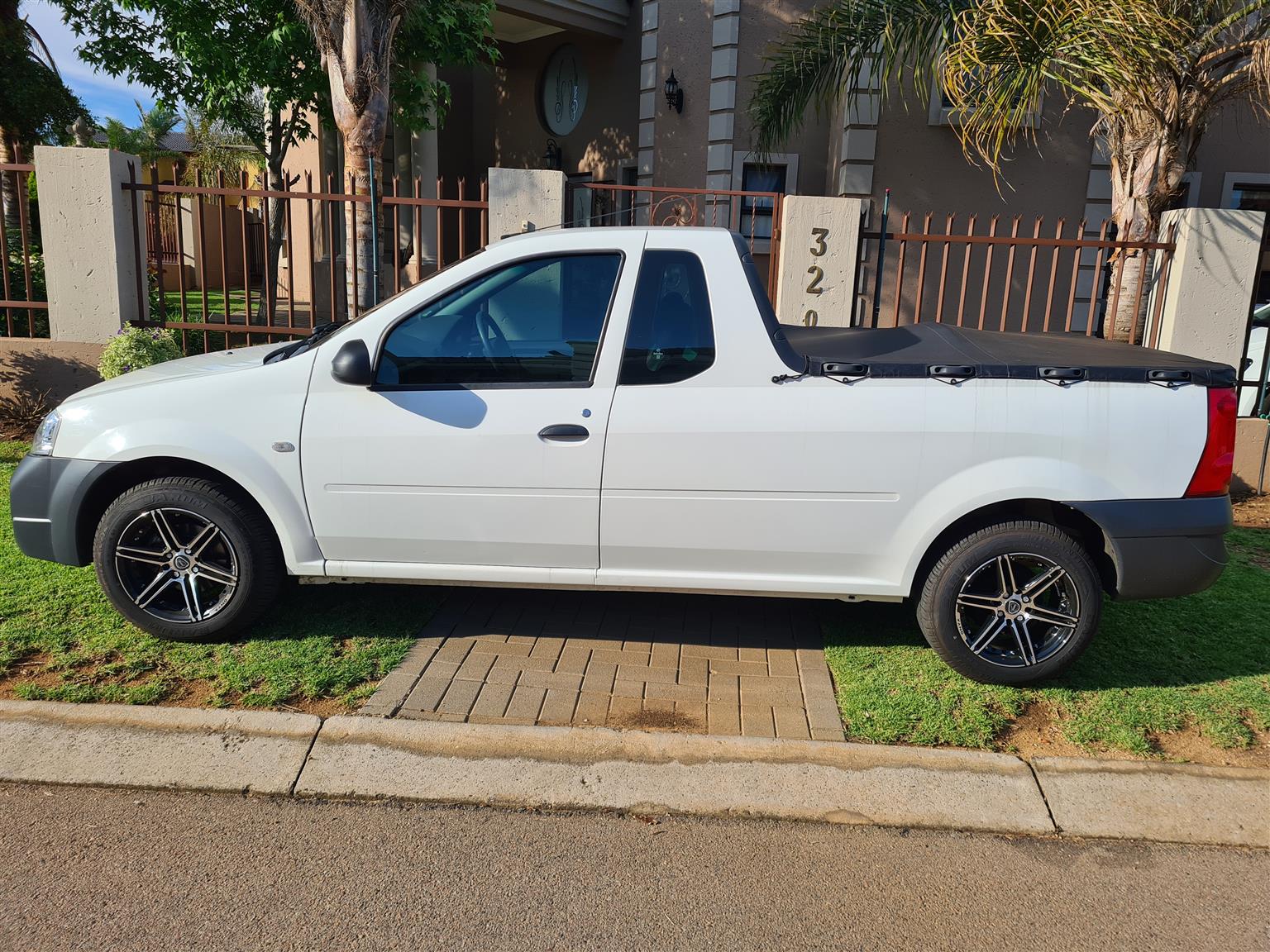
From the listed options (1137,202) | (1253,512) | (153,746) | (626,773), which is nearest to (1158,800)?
(626,773)

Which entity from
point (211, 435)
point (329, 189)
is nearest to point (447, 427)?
point (211, 435)

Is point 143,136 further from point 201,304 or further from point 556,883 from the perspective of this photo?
point 556,883

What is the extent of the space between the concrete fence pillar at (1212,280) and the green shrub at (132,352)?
305 inches

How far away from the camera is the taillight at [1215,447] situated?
396cm

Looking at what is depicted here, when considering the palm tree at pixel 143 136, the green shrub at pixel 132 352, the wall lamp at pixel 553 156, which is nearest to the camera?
the green shrub at pixel 132 352

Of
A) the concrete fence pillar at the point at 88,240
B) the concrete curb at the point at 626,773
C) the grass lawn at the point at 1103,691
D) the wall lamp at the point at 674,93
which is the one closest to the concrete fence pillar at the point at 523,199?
the concrete fence pillar at the point at 88,240

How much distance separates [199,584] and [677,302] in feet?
8.11

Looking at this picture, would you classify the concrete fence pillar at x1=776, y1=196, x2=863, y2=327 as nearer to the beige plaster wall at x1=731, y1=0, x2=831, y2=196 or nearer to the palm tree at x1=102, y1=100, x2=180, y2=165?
the beige plaster wall at x1=731, y1=0, x2=831, y2=196

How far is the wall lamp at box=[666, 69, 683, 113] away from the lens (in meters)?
13.5

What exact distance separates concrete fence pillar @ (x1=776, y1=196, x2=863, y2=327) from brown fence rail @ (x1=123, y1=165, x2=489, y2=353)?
2369 mm

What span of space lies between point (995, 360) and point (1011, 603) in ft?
3.36

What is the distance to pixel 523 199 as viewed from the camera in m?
7.60

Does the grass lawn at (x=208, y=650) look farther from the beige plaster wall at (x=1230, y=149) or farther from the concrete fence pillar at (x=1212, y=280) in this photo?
the beige plaster wall at (x=1230, y=149)

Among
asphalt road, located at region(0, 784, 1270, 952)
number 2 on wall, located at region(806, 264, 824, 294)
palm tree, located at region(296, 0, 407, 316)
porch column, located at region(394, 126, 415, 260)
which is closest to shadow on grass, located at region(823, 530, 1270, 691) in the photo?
asphalt road, located at region(0, 784, 1270, 952)
